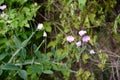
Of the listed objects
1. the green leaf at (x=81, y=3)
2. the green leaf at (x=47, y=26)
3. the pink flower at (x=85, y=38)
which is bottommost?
the pink flower at (x=85, y=38)

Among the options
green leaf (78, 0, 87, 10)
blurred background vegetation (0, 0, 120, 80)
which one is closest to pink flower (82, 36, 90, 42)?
blurred background vegetation (0, 0, 120, 80)

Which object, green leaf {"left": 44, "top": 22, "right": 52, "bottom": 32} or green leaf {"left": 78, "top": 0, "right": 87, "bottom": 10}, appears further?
green leaf {"left": 44, "top": 22, "right": 52, "bottom": 32}

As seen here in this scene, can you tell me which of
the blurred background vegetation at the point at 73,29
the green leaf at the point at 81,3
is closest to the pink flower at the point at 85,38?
the blurred background vegetation at the point at 73,29

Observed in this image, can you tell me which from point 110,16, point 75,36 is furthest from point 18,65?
point 110,16

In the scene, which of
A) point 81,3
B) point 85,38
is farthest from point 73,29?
point 81,3

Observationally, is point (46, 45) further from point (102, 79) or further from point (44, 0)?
point (102, 79)

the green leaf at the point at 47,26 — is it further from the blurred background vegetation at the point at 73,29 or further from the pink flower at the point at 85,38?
the pink flower at the point at 85,38

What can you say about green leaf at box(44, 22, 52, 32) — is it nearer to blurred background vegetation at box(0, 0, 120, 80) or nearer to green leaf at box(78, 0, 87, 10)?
blurred background vegetation at box(0, 0, 120, 80)

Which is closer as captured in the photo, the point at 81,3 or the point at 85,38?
the point at 81,3

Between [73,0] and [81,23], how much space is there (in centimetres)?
14

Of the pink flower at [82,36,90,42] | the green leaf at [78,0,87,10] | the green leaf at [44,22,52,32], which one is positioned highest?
the green leaf at [78,0,87,10]

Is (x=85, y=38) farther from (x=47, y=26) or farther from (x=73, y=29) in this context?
(x=47, y=26)

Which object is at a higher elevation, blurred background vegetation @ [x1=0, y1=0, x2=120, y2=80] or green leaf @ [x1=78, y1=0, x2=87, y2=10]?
green leaf @ [x1=78, y1=0, x2=87, y2=10]

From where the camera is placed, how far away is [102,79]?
1.81 m
